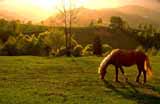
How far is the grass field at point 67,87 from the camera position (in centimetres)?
1667

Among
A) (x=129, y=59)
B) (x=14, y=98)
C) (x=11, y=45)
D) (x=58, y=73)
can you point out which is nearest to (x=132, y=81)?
(x=129, y=59)

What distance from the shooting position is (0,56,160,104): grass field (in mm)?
16672

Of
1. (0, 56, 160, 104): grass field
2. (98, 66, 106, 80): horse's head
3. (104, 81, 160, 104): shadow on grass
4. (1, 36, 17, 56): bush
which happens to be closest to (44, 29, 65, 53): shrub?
(1, 36, 17, 56): bush

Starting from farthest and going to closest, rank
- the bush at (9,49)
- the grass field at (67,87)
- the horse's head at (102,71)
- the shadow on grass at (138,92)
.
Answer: the bush at (9,49)
the horse's head at (102,71)
the shadow on grass at (138,92)
the grass field at (67,87)

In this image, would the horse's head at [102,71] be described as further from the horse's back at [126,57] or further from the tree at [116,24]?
the tree at [116,24]

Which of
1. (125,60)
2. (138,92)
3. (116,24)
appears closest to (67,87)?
(138,92)

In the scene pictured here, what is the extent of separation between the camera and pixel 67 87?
63.5ft

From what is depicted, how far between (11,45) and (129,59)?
1951 inches

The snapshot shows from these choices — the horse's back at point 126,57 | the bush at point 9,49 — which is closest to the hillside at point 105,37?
the bush at point 9,49

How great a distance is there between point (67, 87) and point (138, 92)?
3678 mm

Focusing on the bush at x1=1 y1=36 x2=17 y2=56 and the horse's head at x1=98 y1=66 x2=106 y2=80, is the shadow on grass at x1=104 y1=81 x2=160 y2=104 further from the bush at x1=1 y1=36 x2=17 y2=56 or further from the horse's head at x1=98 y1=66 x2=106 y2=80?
the bush at x1=1 y1=36 x2=17 y2=56

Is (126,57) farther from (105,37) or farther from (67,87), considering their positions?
(105,37)

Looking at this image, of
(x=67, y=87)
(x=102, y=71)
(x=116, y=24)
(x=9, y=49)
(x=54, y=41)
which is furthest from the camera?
(x=116, y=24)

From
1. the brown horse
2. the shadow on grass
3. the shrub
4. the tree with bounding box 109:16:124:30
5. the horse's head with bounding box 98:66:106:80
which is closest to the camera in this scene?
the shadow on grass
